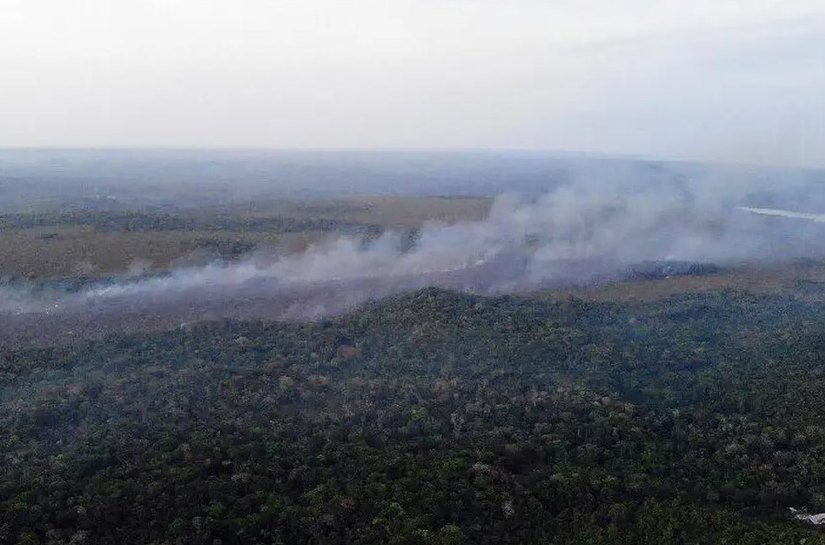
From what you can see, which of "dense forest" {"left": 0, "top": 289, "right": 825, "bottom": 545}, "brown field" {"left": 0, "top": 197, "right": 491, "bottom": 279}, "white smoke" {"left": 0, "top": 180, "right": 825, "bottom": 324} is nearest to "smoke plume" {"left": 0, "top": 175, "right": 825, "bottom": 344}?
"white smoke" {"left": 0, "top": 180, "right": 825, "bottom": 324}

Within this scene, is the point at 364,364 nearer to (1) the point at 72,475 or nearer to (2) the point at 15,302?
(1) the point at 72,475

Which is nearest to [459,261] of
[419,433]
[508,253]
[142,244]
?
[508,253]

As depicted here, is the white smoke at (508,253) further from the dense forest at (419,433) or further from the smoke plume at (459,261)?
the dense forest at (419,433)

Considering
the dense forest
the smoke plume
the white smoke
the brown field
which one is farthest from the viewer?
the brown field

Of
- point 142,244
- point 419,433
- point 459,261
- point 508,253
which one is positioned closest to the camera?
point 419,433

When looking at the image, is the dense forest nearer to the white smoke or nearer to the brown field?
the white smoke

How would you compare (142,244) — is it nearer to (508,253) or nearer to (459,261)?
(459,261)

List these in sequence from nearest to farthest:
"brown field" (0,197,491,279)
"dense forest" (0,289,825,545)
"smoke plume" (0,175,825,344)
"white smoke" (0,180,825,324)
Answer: "dense forest" (0,289,825,545) → "smoke plume" (0,175,825,344) → "white smoke" (0,180,825,324) → "brown field" (0,197,491,279)

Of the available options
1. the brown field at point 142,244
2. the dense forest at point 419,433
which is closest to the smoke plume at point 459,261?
the brown field at point 142,244
